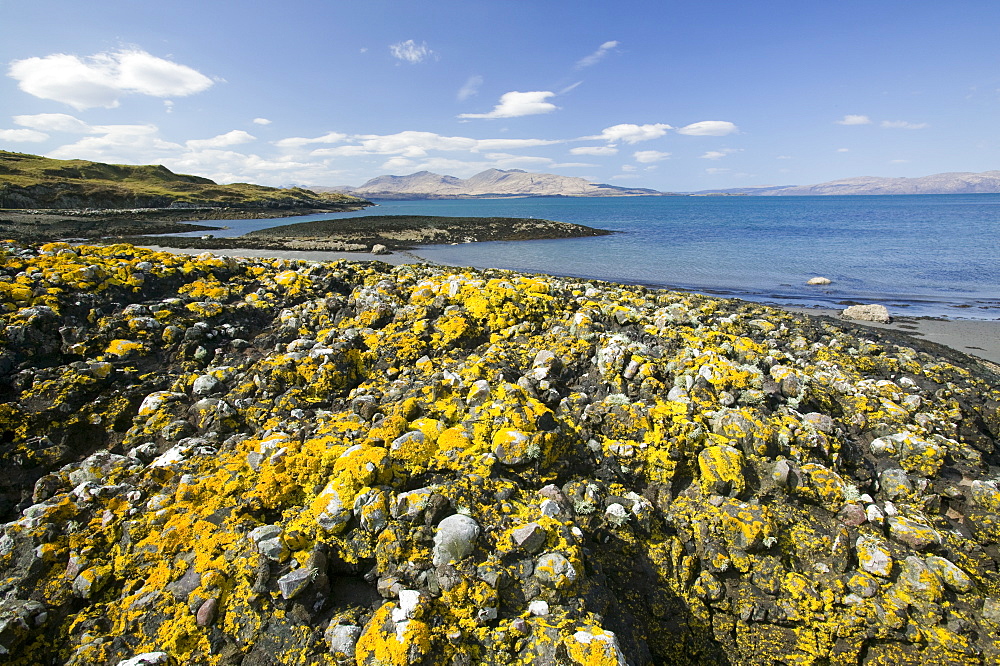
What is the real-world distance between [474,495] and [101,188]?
291ft

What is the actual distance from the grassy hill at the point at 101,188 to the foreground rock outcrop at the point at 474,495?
225 ft


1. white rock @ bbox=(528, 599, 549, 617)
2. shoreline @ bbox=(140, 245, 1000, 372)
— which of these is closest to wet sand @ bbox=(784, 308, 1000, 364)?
shoreline @ bbox=(140, 245, 1000, 372)

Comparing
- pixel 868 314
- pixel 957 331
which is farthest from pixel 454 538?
pixel 868 314

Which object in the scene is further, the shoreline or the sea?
the sea

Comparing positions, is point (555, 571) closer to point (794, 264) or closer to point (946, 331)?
point (946, 331)

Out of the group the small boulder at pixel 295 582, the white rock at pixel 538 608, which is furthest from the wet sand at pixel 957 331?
the small boulder at pixel 295 582

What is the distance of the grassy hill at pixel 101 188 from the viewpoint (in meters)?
54.3

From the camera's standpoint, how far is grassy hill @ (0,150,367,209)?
2140 inches

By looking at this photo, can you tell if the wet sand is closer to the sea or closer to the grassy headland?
the sea

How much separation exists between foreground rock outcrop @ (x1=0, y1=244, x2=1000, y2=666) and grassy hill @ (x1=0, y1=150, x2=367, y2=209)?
68.5 metres

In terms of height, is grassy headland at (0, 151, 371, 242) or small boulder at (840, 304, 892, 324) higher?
grassy headland at (0, 151, 371, 242)

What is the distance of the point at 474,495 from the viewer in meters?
3.36

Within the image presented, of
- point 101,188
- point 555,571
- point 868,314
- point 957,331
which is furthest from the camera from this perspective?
point 101,188

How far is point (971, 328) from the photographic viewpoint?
14789 mm
